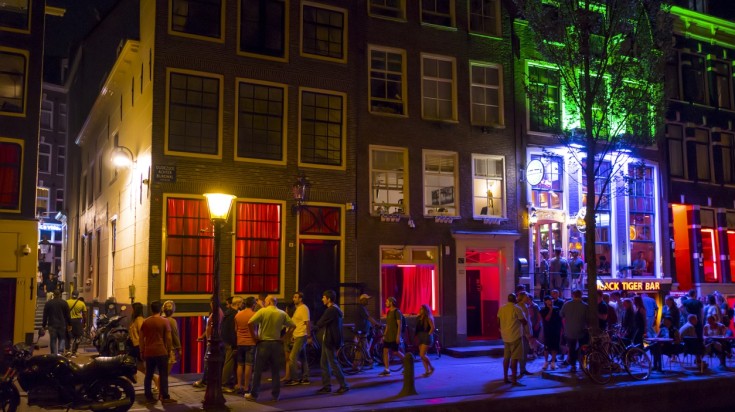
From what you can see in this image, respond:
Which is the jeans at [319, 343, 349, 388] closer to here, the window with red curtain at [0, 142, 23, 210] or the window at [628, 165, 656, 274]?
the window with red curtain at [0, 142, 23, 210]

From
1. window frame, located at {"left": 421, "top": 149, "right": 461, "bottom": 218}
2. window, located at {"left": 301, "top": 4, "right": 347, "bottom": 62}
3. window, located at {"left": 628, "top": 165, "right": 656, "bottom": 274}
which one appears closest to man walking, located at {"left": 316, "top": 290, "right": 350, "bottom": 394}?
window frame, located at {"left": 421, "top": 149, "right": 461, "bottom": 218}

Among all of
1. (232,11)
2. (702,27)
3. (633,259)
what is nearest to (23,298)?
(232,11)

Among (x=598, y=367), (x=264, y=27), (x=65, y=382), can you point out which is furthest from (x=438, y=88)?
(x=65, y=382)

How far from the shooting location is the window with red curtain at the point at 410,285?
2108 centimetres

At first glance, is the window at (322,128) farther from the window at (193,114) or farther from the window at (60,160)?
the window at (60,160)

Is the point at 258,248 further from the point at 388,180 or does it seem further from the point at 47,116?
the point at 47,116

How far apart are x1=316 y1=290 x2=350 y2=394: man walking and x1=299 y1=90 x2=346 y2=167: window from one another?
20.1ft

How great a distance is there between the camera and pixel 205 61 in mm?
18781

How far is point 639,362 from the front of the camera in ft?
52.2

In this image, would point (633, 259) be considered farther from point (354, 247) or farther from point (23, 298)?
point (23, 298)

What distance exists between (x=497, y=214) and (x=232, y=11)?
410 inches

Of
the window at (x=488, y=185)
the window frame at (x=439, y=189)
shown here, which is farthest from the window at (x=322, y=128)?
the window at (x=488, y=185)

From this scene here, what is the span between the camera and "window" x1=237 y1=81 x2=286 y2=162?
63.0 ft

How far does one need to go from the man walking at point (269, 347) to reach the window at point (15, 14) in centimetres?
1406
